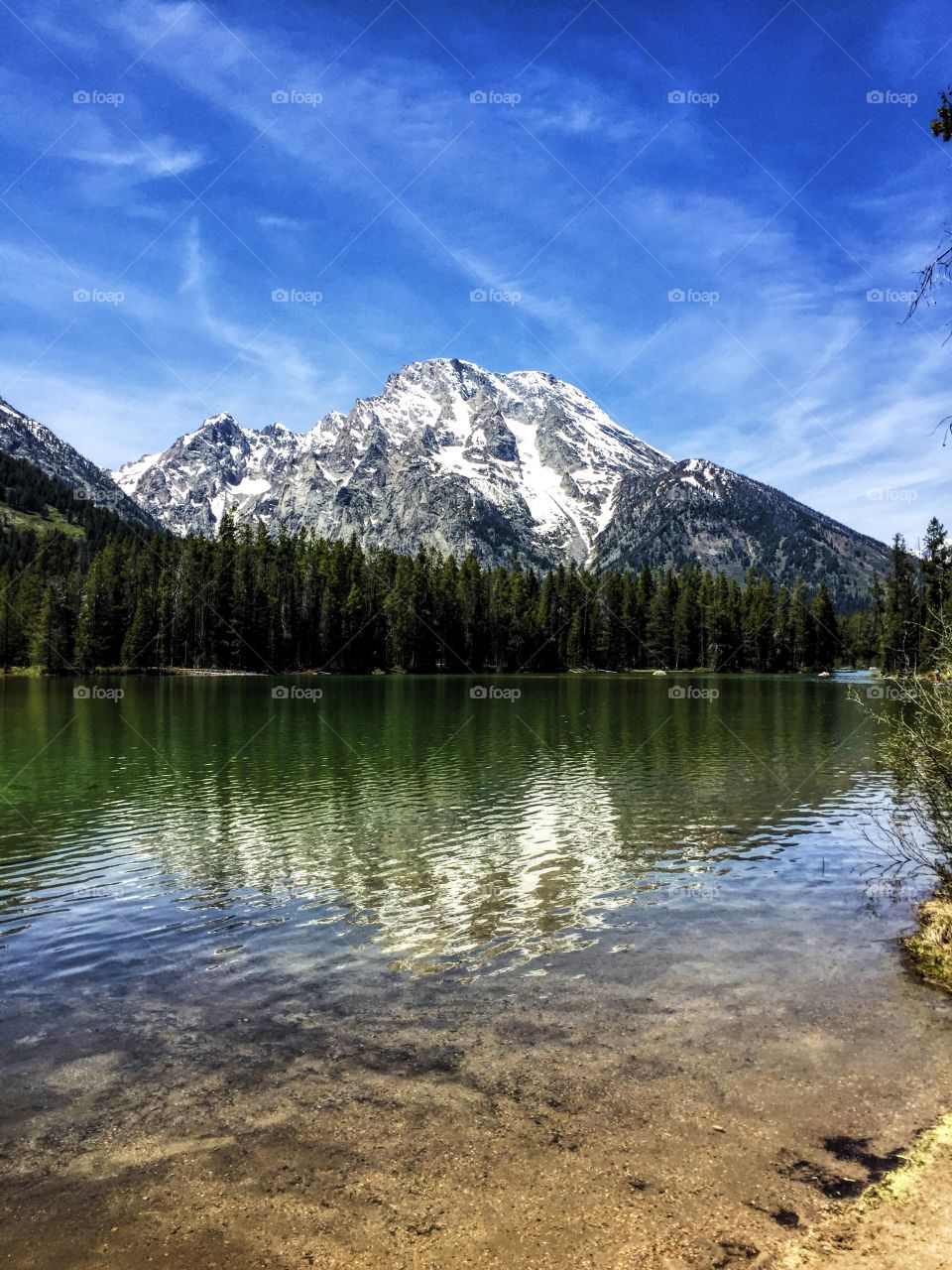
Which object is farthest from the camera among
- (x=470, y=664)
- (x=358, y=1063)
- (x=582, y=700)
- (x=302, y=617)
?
(x=470, y=664)

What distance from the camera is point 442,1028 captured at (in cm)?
1214

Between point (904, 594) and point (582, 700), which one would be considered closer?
point (582, 700)

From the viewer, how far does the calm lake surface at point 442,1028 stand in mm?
7797

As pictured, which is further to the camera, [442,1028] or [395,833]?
[395,833]

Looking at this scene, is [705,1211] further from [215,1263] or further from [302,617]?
[302,617]

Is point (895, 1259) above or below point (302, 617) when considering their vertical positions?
below

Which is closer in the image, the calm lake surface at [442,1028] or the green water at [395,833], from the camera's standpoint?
the calm lake surface at [442,1028]

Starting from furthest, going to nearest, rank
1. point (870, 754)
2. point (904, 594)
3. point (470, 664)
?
point (470, 664) → point (904, 594) → point (870, 754)

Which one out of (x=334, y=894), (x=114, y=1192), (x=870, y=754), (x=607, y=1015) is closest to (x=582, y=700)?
(x=870, y=754)

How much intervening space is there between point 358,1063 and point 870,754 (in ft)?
142

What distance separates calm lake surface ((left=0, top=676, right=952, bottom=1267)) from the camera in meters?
7.80

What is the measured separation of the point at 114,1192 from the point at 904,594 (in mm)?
164204

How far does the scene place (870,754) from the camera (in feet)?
152

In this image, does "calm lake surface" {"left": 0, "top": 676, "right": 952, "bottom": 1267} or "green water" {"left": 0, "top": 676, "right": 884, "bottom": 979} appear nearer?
"calm lake surface" {"left": 0, "top": 676, "right": 952, "bottom": 1267}
